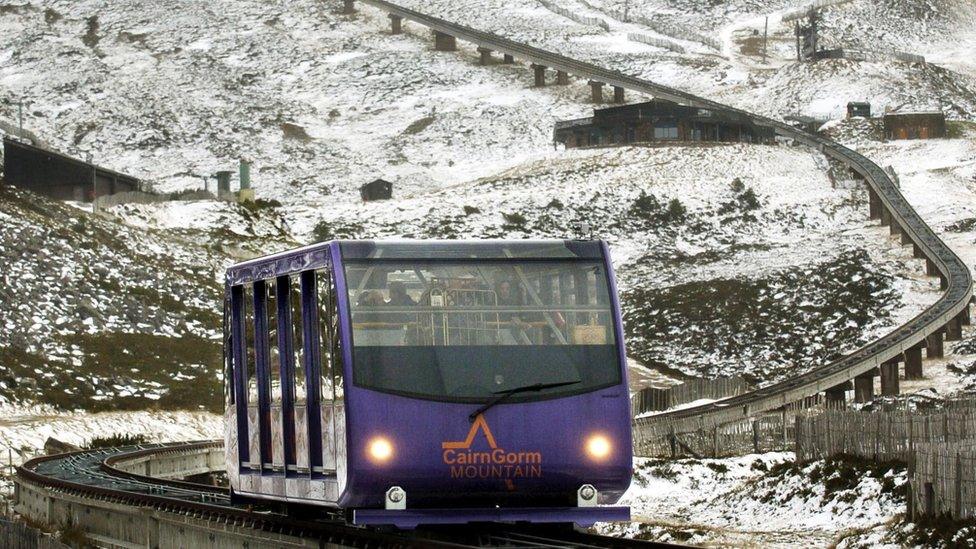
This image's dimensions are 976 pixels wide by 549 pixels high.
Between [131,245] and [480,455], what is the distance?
220ft

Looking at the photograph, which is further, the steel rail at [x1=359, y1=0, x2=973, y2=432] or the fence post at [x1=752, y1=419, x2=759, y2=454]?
the steel rail at [x1=359, y1=0, x2=973, y2=432]

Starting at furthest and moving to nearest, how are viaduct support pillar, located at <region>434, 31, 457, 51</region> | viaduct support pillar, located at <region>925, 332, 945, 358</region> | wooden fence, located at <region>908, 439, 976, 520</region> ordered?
viaduct support pillar, located at <region>434, 31, 457, 51</region> < viaduct support pillar, located at <region>925, 332, 945, 358</region> < wooden fence, located at <region>908, 439, 976, 520</region>

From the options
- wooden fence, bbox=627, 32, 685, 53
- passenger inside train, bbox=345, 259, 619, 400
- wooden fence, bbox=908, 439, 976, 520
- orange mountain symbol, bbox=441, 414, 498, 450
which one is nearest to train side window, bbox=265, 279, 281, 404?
passenger inside train, bbox=345, 259, 619, 400

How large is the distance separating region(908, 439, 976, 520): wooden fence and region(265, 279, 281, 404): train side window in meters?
8.61

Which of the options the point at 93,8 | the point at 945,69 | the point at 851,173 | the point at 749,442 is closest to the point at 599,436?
the point at 749,442

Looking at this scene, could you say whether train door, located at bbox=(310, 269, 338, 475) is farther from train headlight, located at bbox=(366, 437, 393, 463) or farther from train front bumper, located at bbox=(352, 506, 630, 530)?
train front bumper, located at bbox=(352, 506, 630, 530)

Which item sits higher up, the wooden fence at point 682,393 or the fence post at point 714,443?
the fence post at point 714,443

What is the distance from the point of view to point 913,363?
66.3 m

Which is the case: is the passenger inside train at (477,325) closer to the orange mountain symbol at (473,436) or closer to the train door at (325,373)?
the orange mountain symbol at (473,436)

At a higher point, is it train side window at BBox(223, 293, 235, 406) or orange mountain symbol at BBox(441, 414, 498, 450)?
train side window at BBox(223, 293, 235, 406)

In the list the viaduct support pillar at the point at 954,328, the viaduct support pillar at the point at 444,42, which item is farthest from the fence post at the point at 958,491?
the viaduct support pillar at the point at 444,42

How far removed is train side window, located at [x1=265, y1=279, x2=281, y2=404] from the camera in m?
20.0

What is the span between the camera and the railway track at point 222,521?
60.7 feet

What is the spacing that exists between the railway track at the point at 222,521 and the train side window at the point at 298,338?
5.39 feet
